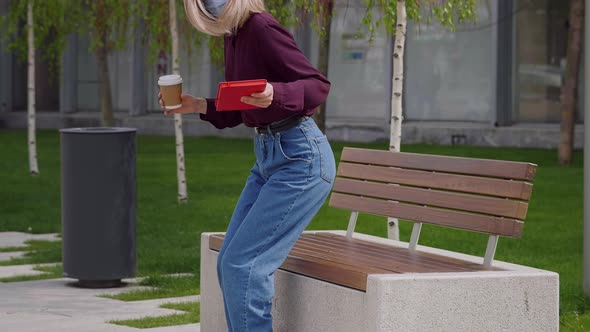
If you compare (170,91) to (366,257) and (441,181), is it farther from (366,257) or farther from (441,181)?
(441,181)

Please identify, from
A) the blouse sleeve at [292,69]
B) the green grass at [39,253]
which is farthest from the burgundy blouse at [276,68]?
the green grass at [39,253]

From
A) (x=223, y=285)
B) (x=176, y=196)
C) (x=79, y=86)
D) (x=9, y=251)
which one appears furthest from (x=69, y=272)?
(x=79, y=86)

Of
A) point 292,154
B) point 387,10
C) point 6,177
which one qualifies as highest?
point 387,10

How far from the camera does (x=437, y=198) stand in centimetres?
641

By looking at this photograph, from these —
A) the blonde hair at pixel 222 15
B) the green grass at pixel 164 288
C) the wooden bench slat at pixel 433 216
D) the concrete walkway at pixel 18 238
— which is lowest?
the concrete walkway at pixel 18 238

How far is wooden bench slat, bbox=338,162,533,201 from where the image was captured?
5.82m

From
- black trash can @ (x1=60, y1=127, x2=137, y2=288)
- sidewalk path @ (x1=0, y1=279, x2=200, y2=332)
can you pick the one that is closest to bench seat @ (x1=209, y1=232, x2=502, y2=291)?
sidewalk path @ (x1=0, y1=279, x2=200, y2=332)

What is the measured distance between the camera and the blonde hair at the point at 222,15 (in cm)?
494

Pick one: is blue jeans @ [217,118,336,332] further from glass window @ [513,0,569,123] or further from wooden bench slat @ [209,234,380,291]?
glass window @ [513,0,569,123]

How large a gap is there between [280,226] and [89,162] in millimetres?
3906

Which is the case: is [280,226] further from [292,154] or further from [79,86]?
[79,86]

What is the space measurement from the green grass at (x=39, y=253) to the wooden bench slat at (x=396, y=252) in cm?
401

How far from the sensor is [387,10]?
1064 centimetres

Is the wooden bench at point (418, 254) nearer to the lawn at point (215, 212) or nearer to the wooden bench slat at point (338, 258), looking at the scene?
the wooden bench slat at point (338, 258)
